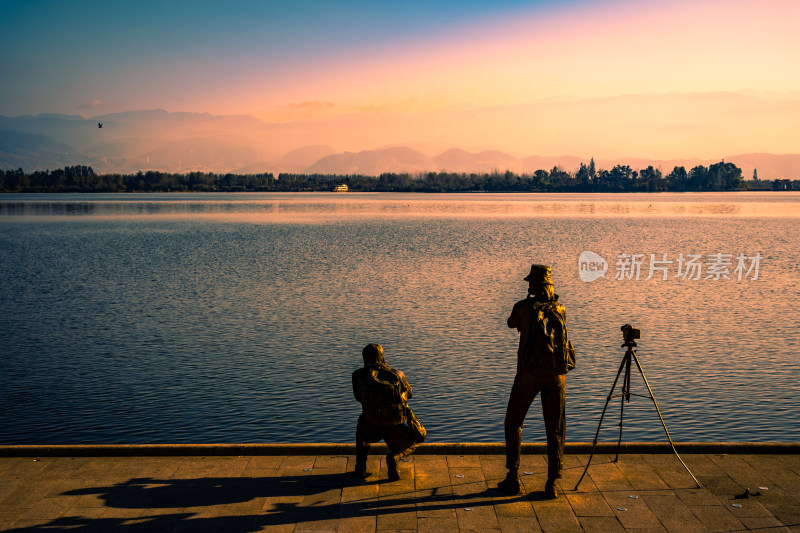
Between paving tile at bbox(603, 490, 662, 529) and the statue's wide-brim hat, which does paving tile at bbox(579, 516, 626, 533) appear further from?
the statue's wide-brim hat

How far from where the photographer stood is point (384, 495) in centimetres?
893

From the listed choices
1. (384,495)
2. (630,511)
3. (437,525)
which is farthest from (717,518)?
(384,495)

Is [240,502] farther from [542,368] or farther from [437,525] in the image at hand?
[542,368]

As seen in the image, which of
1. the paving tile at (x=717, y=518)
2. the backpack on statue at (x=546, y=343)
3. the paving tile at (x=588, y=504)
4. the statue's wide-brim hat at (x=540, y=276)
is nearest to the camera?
the paving tile at (x=717, y=518)

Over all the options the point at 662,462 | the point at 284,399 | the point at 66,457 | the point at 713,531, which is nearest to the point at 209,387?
the point at 284,399

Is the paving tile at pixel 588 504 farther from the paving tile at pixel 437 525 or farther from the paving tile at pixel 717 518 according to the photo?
the paving tile at pixel 437 525

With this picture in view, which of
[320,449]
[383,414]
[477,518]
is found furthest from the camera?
[320,449]

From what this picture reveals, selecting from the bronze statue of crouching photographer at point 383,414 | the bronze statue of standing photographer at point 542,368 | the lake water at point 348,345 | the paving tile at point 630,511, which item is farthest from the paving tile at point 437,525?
the lake water at point 348,345

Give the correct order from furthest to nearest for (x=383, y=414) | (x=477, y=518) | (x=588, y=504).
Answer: (x=383, y=414), (x=588, y=504), (x=477, y=518)

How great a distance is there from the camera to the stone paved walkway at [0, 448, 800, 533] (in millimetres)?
8133

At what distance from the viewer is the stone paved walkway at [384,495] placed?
8.13 meters

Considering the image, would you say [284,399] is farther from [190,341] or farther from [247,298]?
[247,298]

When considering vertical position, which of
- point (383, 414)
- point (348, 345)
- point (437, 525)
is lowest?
point (348, 345)

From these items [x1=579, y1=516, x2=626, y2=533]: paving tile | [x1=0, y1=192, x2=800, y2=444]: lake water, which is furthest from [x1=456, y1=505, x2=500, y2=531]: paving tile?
[x1=0, y1=192, x2=800, y2=444]: lake water
